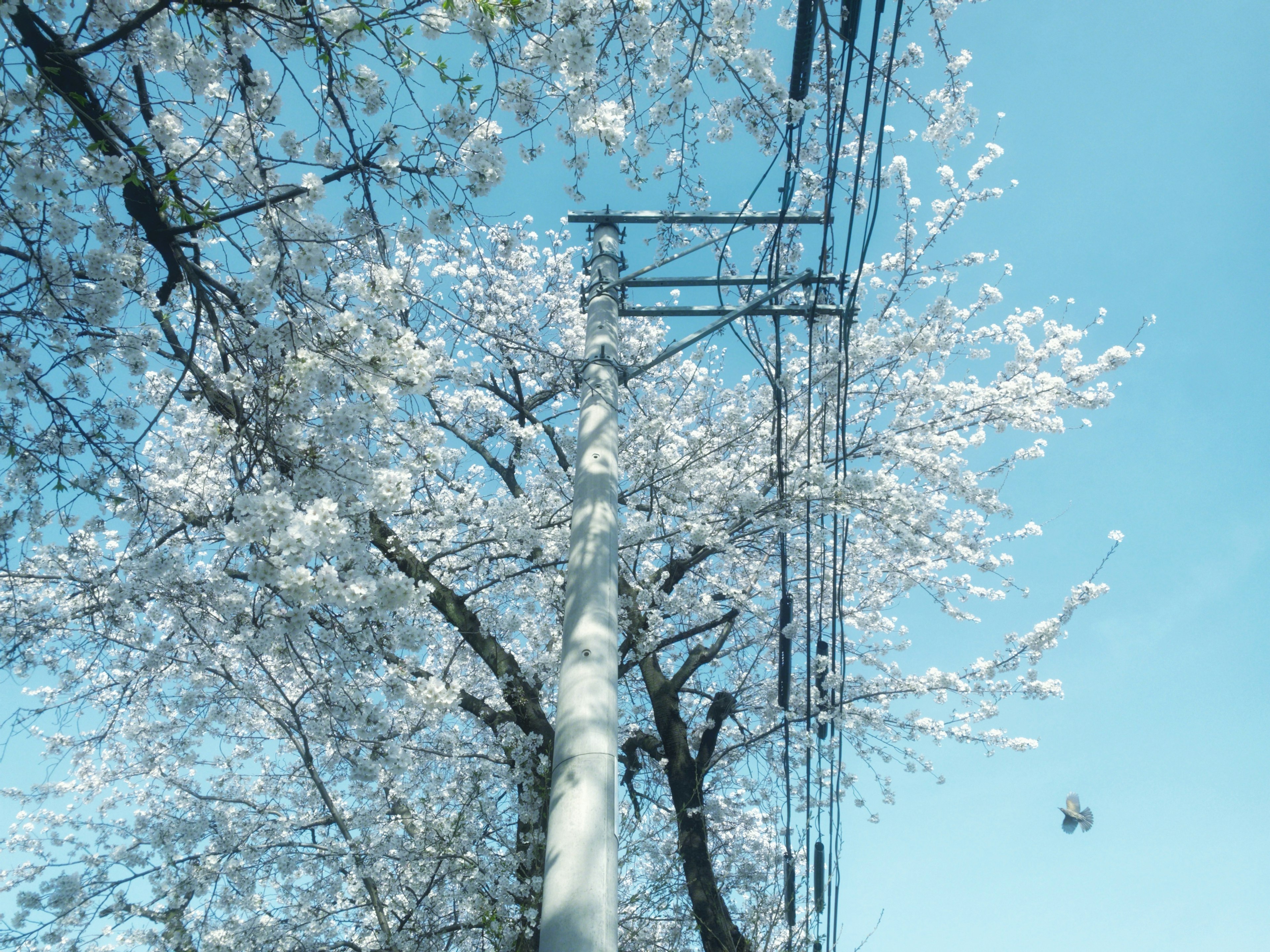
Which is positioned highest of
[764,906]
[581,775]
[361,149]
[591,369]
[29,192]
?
[361,149]

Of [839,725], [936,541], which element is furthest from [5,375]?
[936,541]

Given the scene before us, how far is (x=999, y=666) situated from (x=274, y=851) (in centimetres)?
682

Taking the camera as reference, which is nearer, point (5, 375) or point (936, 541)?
point (5, 375)

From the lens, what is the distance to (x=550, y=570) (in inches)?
275

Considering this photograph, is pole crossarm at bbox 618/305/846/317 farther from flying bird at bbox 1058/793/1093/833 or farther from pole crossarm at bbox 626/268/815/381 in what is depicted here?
flying bird at bbox 1058/793/1093/833

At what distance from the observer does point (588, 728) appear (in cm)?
270

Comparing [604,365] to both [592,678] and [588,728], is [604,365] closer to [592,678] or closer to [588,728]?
[592,678]

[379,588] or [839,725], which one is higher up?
[839,725]

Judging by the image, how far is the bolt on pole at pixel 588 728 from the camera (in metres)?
2.45

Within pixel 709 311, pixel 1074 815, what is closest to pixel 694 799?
pixel 709 311

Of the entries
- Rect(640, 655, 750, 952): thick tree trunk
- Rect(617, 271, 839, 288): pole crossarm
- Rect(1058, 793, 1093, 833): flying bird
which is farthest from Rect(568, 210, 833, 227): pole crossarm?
Rect(1058, 793, 1093, 833): flying bird

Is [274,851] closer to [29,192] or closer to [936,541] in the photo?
[29,192]

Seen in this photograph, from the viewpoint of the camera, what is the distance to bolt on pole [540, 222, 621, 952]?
2.45 metres

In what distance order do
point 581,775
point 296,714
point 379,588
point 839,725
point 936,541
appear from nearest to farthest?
point 581,775, point 379,588, point 296,714, point 839,725, point 936,541
